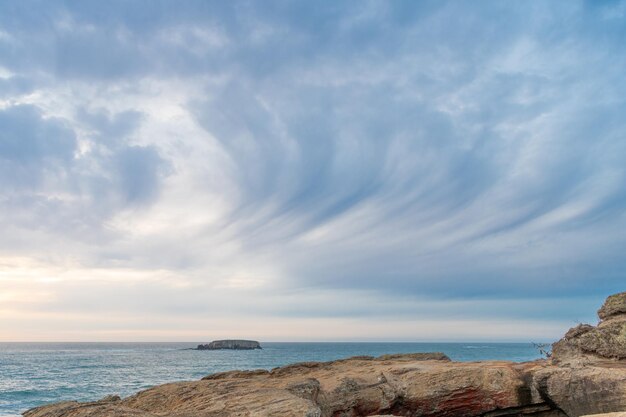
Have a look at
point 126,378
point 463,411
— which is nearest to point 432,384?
point 463,411

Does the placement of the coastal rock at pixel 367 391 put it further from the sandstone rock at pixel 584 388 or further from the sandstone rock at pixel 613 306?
the sandstone rock at pixel 613 306

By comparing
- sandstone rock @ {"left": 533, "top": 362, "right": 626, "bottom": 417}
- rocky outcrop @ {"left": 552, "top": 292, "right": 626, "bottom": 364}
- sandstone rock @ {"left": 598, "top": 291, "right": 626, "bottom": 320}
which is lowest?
sandstone rock @ {"left": 533, "top": 362, "right": 626, "bottom": 417}

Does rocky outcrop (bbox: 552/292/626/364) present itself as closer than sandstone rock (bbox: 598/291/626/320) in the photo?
Yes

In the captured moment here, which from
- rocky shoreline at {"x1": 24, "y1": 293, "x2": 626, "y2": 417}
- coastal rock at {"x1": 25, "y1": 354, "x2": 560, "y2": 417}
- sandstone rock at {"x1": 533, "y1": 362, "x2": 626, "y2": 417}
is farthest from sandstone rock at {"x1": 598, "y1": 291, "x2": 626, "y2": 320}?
coastal rock at {"x1": 25, "y1": 354, "x2": 560, "y2": 417}

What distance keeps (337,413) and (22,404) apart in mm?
42136

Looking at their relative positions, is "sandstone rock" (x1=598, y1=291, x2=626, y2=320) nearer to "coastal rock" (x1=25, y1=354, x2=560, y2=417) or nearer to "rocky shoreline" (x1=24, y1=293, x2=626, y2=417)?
"rocky shoreline" (x1=24, y1=293, x2=626, y2=417)

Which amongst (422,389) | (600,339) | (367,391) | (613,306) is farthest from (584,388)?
(367,391)

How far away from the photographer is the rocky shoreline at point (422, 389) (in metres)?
12.8

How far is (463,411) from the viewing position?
16.1m

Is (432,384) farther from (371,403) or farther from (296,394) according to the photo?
(296,394)

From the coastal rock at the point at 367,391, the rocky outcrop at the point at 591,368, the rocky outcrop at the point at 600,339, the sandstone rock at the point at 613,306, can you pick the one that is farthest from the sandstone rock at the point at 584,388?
the sandstone rock at the point at 613,306

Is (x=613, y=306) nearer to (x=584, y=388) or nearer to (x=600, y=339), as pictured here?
(x=600, y=339)

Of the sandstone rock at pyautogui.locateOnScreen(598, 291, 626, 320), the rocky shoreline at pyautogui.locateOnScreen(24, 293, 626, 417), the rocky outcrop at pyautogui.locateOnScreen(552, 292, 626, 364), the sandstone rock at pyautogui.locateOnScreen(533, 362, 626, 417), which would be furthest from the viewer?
the sandstone rock at pyautogui.locateOnScreen(598, 291, 626, 320)

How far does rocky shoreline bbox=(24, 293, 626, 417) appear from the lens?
41.8 feet
